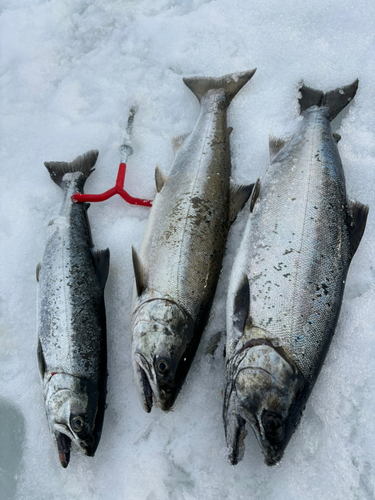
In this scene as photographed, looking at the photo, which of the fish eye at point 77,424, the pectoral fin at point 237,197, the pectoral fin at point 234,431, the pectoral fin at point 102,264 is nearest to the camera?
the pectoral fin at point 234,431

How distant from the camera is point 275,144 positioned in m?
3.71

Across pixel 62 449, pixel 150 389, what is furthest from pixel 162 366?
pixel 62 449

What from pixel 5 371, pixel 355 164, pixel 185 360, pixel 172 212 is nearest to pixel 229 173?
pixel 172 212

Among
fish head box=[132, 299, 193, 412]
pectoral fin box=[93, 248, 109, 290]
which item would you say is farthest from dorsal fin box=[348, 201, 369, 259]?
pectoral fin box=[93, 248, 109, 290]

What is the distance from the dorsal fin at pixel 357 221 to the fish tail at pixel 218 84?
193cm

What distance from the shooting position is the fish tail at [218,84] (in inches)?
165

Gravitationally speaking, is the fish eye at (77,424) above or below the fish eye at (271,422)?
below

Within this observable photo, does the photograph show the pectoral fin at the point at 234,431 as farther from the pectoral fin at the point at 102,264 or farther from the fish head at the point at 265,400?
the pectoral fin at the point at 102,264

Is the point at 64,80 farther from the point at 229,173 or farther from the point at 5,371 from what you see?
the point at 5,371

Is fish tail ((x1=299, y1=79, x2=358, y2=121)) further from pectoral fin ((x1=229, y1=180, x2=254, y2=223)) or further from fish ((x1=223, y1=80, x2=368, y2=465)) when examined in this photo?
pectoral fin ((x1=229, y1=180, x2=254, y2=223))

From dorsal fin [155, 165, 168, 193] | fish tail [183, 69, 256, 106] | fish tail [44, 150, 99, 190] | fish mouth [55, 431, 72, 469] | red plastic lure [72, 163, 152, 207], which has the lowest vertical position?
fish mouth [55, 431, 72, 469]

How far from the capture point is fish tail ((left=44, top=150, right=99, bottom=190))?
3904 mm

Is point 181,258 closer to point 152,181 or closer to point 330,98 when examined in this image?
point 152,181

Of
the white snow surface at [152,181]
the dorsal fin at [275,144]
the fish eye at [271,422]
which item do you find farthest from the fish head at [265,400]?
the dorsal fin at [275,144]
